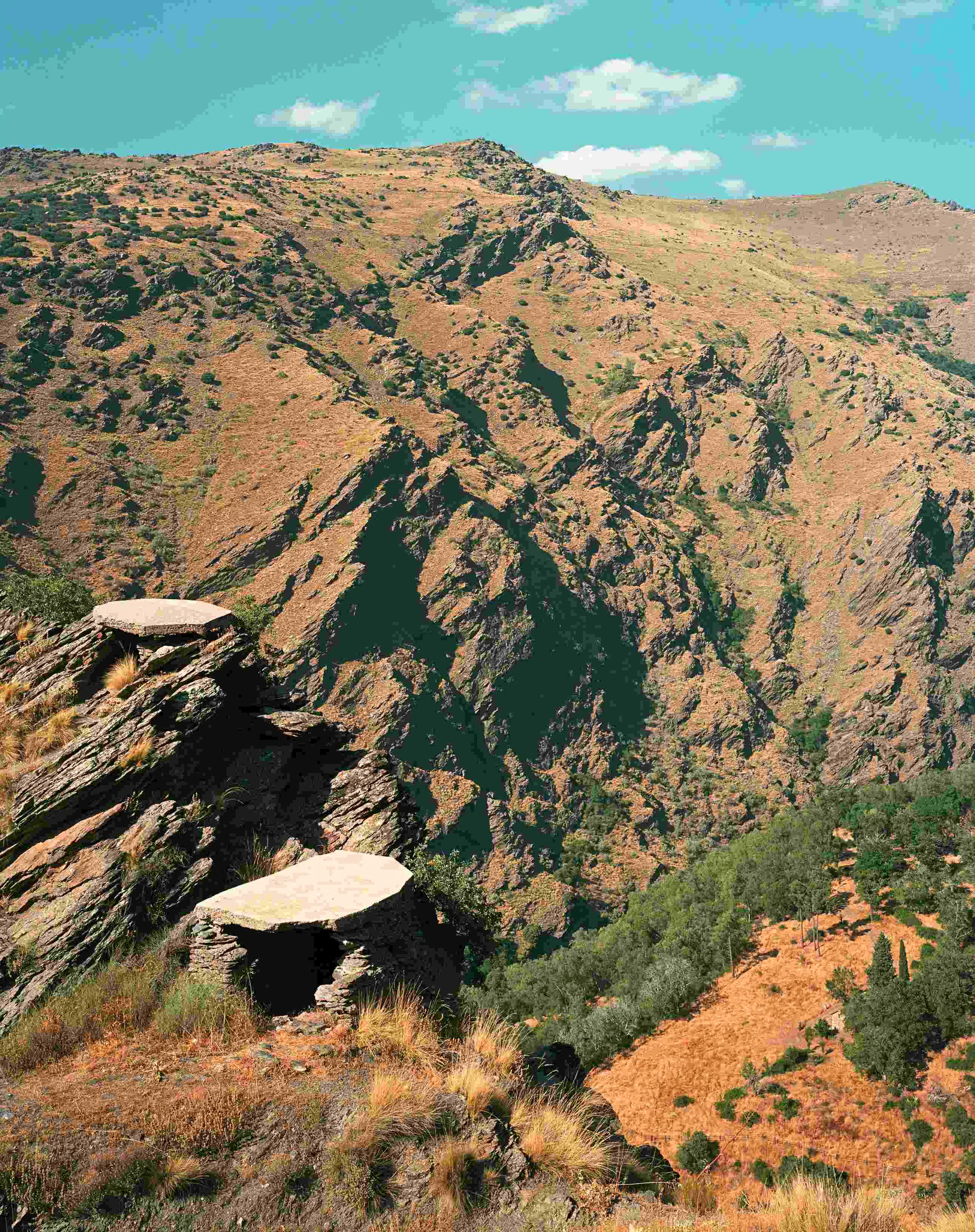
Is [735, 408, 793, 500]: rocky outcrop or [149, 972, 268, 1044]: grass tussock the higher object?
[735, 408, 793, 500]: rocky outcrop

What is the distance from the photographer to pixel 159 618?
15008 mm

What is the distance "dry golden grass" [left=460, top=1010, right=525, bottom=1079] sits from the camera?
31.3 feet

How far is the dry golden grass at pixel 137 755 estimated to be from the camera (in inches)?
478

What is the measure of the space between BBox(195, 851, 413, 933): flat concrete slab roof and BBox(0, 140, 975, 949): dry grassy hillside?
3337cm

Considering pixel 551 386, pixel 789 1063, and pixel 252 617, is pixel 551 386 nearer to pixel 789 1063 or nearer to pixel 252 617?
pixel 789 1063

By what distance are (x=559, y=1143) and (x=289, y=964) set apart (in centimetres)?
395

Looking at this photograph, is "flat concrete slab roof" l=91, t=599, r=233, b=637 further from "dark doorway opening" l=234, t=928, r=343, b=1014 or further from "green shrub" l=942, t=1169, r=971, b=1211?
"green shrub" l=942, t=1169, r=971, b=1211

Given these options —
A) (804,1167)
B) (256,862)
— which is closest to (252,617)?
(256,862)

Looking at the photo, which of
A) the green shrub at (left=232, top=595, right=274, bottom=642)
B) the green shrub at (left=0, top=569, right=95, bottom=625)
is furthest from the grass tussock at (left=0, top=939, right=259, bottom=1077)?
the green shrub at (left=232, top=595, right=274, bottom=642)

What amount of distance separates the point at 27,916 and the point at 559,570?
66191 mm

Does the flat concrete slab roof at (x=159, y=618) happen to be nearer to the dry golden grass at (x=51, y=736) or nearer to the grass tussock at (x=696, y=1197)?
the dry golden grass at (x=51, y=736)

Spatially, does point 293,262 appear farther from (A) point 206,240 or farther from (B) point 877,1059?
(B) point 877,1059

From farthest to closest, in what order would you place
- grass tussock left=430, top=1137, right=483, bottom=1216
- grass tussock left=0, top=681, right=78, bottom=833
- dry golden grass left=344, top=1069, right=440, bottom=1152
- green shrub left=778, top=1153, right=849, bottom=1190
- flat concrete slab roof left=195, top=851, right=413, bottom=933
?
1. green shrub left=778, top=1153, right=849, bottom=1190
2. grass tussock left=0, top=681, right=78, bottom=833
3. flat concrete slab roof left=195, top=851, right=413, bottom=933
4. dry golden grass left=344, top=1069, right=440, bottom=1152
5. grass tussock left=430, top=1137, right=483, bottom=1216

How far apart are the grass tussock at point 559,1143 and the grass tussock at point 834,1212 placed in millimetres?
1803
